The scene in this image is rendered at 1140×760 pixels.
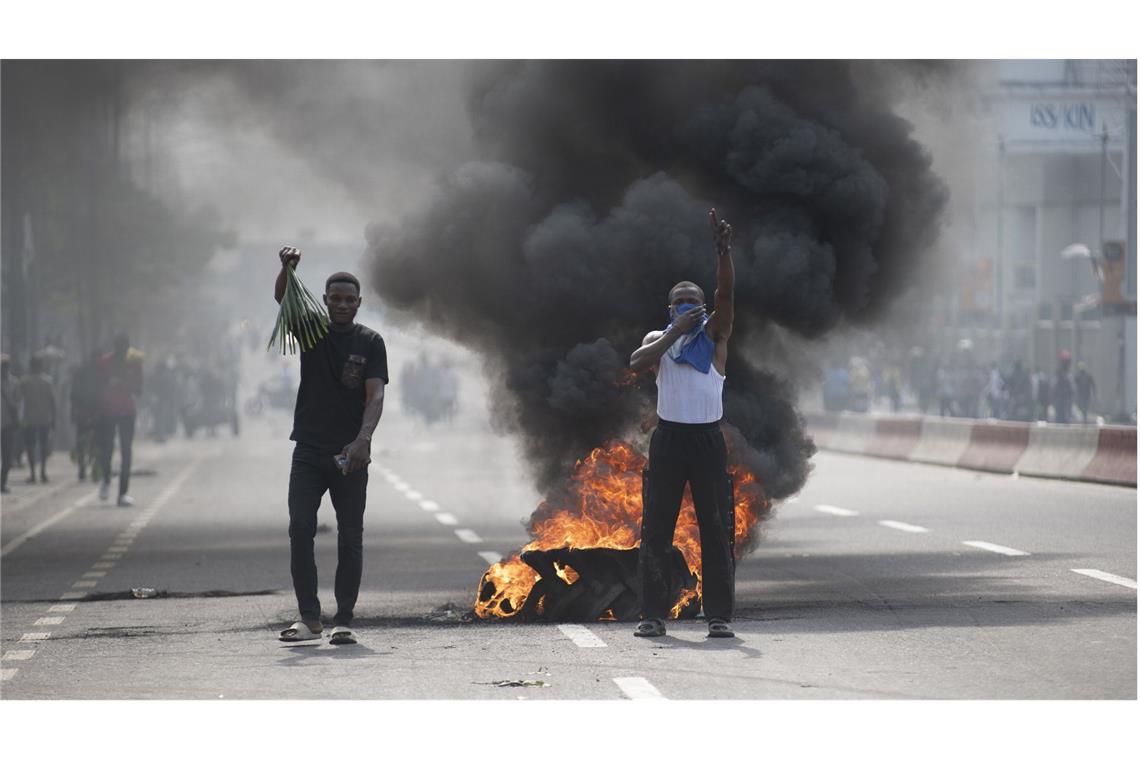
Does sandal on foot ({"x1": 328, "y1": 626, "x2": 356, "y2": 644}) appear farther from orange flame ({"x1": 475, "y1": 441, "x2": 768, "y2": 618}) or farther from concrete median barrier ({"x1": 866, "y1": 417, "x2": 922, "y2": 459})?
concrete median barrier ({"x1": 866, "y1": 417, "x2": 922, "y2": 459})

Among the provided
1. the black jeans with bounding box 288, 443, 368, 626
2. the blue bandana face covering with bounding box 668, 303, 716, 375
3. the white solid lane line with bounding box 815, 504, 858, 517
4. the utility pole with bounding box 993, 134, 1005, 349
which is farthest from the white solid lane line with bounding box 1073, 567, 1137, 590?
the utility pole with bounding box 993, 134, 1005, 349

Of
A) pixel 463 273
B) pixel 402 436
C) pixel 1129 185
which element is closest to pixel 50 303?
pixel 402 436

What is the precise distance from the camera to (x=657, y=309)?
1212cm

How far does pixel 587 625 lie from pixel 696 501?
0.97 metres

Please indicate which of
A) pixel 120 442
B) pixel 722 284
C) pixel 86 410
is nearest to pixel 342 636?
pixel 722 284

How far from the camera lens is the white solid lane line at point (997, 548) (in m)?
13.7

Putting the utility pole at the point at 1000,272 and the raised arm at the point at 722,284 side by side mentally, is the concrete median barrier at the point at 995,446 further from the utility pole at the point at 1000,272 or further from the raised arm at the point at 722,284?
the utility pole at the point at 1000,272

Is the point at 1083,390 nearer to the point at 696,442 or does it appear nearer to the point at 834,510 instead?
the point at 834,510

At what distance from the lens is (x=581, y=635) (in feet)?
31.1

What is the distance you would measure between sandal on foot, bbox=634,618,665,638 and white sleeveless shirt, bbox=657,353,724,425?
36.9 inches

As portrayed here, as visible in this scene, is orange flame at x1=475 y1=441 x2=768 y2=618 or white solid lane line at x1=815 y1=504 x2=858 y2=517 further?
white solid lane line at x1=815 y1=504 x2=858 y2=517

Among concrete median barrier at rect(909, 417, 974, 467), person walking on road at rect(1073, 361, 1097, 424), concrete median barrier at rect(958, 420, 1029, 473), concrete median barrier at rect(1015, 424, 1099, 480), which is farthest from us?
person walking on road at rect(1073, 361, 1097, 424)

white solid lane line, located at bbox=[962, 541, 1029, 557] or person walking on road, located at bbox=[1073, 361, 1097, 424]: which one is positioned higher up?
person walking on road, located at bbox=[1073, 361, 1097, 424]

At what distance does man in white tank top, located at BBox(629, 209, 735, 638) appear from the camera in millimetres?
9234
